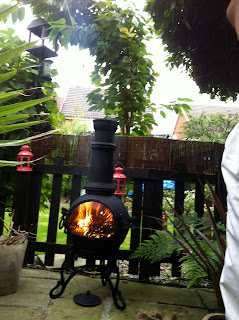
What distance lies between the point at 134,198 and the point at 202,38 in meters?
1.90

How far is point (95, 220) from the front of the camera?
6.45 feet

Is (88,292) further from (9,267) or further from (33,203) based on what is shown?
(33,203)

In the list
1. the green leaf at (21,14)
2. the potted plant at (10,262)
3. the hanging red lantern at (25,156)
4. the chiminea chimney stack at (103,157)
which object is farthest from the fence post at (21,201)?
the green leaf at (21,14)

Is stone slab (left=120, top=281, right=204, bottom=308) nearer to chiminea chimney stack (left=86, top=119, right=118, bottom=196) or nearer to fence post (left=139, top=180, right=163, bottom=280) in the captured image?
fence post (left=139, top=180, right=163, bottom=280)

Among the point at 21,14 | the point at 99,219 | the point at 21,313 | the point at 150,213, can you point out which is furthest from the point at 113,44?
the point at 21,313

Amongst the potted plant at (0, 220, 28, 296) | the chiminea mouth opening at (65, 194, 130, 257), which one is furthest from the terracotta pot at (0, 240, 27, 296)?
the chiminea mouth opening at (65, 194, 130, 257)

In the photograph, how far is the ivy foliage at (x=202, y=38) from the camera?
2.85 feet

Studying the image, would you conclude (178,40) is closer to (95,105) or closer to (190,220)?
(190,220)

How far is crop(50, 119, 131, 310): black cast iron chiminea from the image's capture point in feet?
6.42

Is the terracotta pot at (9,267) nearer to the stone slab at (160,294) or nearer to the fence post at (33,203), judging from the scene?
the fence post at (33,203)

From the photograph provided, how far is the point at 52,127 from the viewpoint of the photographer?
333 centimetres

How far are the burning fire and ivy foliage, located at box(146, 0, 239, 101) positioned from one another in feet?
3.82

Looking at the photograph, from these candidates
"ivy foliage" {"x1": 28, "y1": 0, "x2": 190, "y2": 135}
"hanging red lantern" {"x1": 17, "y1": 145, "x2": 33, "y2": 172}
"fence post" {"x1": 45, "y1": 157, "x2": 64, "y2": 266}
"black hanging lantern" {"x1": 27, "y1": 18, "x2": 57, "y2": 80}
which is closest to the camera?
"hanging red lantern" {"x1": 17, "y1": 145, "x2": 33, "y2": 172}

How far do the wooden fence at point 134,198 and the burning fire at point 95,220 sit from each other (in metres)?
0.70
